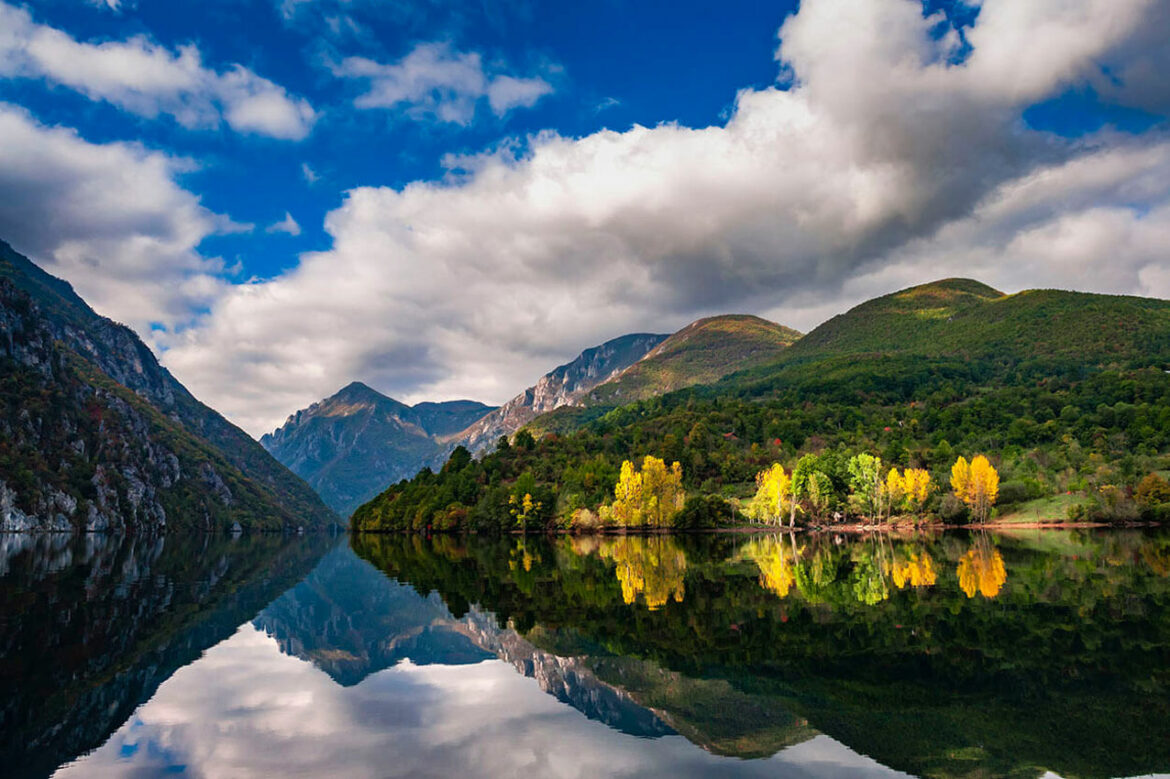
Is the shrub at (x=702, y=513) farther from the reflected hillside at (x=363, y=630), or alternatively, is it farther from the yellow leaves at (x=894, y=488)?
the reflected hillside at (x=363, y=630)

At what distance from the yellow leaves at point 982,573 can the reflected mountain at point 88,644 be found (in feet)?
119

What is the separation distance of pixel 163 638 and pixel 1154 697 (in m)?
34.6

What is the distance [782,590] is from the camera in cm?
3800

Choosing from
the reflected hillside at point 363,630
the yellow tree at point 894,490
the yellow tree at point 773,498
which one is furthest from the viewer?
the yellow tree at point 894,490

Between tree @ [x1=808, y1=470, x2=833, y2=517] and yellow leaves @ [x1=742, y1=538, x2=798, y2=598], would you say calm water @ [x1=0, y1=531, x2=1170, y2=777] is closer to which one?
yellow leaves @ [x1=742, y1=538, x2=798, y2=598]

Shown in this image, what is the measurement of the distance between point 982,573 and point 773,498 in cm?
9131

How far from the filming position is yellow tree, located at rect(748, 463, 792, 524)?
13212 centimetres

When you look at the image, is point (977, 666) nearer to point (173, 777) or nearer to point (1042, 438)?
point (173, 777)

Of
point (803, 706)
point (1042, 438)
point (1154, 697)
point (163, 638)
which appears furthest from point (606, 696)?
point (1042, 438)

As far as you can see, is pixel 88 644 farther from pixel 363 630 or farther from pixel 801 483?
pixel 801 483

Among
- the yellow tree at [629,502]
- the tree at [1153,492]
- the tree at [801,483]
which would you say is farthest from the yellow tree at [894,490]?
the yellow tree at [629,502]

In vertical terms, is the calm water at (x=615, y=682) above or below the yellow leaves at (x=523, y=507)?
below

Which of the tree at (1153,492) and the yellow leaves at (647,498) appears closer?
the tree at (1153,492)

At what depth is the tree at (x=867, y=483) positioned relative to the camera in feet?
444
